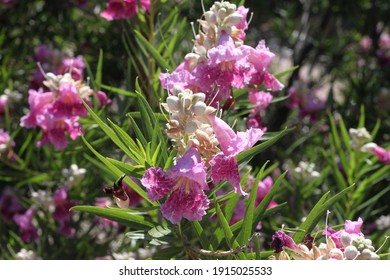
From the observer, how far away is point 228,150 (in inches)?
36.9

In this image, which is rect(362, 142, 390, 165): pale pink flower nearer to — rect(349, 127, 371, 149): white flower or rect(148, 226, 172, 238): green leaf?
rect(349, 127, 371, 149): white flower

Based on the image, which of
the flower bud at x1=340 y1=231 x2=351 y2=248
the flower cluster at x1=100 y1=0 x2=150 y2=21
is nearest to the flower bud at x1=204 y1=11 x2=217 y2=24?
the flower cluster at x1=100 y1=0 x2=150 y2=21

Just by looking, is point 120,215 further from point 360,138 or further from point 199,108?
point 360,138

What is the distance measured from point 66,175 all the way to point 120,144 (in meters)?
0.72

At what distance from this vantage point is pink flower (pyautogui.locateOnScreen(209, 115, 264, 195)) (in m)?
0.92

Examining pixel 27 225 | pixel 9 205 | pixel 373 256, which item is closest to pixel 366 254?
pixel 373 256

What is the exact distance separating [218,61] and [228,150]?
0.19 meters

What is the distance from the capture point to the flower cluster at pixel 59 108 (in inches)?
52.9

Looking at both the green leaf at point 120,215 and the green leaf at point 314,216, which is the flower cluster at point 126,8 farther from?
the green leaf at point 314,216

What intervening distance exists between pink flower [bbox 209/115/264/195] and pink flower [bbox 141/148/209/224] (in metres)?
0.03

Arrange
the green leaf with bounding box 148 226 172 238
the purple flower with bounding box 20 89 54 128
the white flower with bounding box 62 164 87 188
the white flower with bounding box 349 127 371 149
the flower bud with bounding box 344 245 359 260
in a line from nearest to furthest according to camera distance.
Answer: the flower bud with bounding box 344 245 359 260 < the green leaf with bounding box 148 226 172 238 < the purple flower with bounding box 20 89 54 128 < the white flower with bounding box 349 127 371 149 < the white flower with bounding box 62 164 87 188

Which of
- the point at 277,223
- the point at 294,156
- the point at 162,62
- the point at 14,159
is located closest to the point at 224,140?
the point at 162,62

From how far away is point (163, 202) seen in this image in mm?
997
